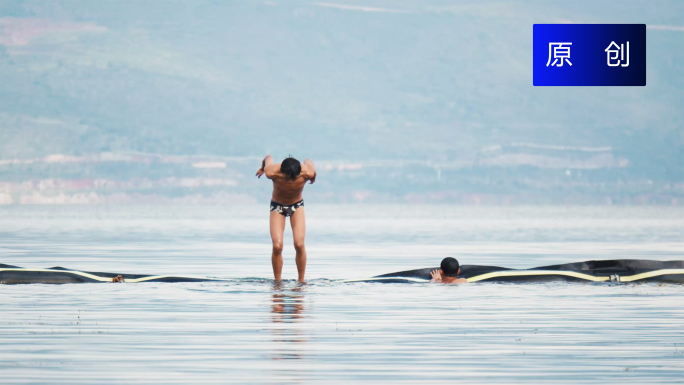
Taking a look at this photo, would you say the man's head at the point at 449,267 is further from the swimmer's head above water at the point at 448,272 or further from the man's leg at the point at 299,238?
the man's leg at the point at 299,238

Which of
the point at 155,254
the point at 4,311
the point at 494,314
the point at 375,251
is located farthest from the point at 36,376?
the point at 375,251

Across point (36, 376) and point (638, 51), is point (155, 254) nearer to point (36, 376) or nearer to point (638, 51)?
point (36, 376)

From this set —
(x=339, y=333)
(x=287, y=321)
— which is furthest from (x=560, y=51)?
(x=339, y=333)

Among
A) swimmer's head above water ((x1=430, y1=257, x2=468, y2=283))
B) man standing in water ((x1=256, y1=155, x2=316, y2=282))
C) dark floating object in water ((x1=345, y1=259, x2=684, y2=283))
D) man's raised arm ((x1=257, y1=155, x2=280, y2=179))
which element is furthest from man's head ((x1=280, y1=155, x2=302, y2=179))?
swimmer's head above water ((x1=430, y1=257, x2=468, y2=283))

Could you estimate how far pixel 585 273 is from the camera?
72.0 ft

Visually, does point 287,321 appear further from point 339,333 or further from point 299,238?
point 299,238

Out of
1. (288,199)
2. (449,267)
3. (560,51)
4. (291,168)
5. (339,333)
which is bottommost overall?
(339,333)

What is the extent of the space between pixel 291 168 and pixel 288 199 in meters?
0.93

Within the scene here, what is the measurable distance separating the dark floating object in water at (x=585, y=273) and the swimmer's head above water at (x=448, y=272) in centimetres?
26

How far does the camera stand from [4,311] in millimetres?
16359

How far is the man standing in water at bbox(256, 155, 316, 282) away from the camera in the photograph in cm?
2073

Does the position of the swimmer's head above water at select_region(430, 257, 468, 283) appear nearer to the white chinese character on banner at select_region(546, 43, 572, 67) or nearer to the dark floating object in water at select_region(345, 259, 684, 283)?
the dark floating object in water at select_region(345, 259, 684, 283)

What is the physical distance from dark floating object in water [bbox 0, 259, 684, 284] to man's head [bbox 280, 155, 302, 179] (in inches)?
93.6

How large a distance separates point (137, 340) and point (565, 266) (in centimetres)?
1105
